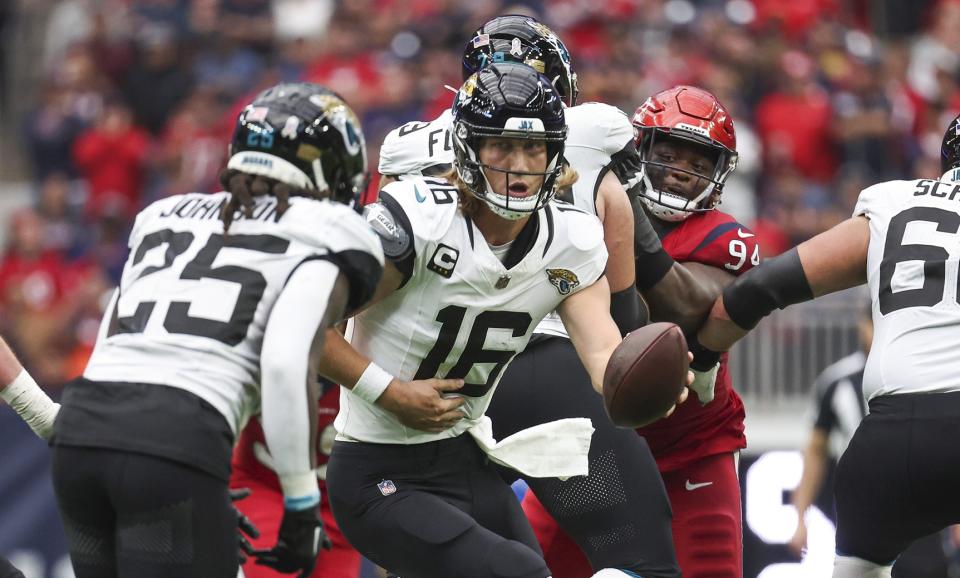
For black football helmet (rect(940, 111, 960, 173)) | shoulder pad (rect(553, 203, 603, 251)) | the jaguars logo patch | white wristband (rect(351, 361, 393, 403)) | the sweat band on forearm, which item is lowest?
white wristband (rect(351, 361, 393, 403))

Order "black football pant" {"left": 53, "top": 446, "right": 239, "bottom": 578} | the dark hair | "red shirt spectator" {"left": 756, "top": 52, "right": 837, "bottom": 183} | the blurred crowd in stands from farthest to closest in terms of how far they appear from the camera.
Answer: "red shirt spectator" {"left": 756, "top": 52, "right": 837, "bottom": 183}
the blurred crowd in stands
the dark hair
"black football pant" {"left": 53, "top": 446, "right": 239, "bottom": 578}

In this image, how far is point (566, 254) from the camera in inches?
169

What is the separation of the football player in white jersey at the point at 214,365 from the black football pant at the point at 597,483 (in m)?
1.01

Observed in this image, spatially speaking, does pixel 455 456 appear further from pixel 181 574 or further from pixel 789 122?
pixel 789 122

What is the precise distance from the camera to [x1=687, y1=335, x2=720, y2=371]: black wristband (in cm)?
492

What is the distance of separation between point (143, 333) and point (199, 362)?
0.54 ft

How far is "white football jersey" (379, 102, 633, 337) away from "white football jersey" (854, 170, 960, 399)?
0.80 meters

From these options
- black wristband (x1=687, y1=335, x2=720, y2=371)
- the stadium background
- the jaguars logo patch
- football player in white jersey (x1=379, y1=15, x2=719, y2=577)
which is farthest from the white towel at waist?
the stadium background

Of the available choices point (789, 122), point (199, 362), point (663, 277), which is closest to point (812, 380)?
point (789, 122)

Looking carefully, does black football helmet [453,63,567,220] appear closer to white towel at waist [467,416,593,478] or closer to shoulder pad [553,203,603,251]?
shoulder pad [553,203,603,251]

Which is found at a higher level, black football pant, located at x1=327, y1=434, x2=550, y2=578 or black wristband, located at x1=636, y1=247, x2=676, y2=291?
black wristband, located at x1=636, y1=247, x2=676, y2=291

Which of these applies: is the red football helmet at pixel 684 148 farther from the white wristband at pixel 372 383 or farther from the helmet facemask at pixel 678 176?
the white wristband at pixel 372 383

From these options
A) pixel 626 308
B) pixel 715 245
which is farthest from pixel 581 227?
pixel 715 245

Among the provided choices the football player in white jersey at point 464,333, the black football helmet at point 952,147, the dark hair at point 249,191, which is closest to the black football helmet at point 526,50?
the football player in white jersey at point 464,333
